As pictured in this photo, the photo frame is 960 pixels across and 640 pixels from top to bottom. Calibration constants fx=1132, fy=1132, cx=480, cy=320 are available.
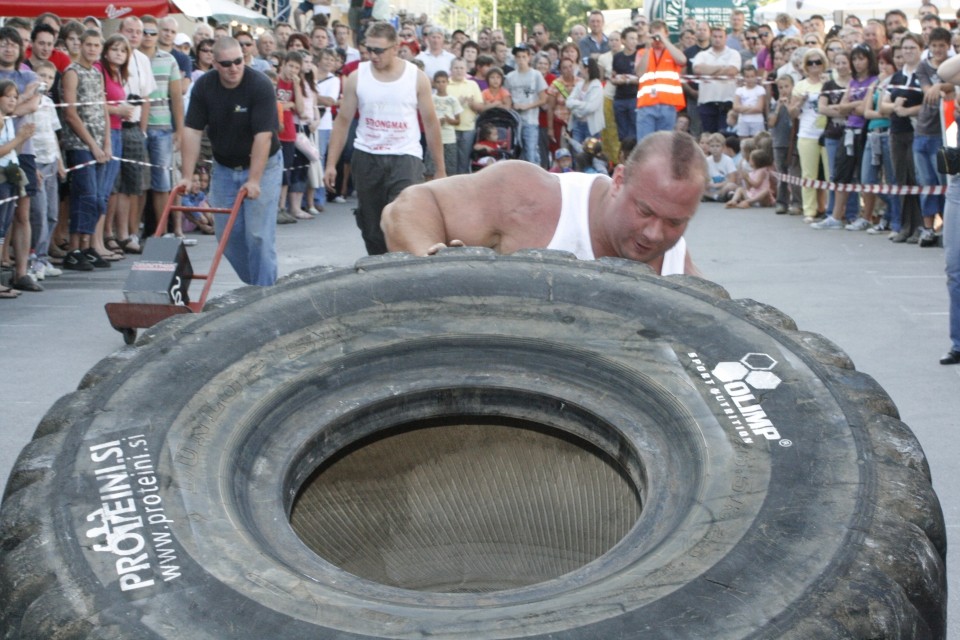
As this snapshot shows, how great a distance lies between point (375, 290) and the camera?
7.84 ft

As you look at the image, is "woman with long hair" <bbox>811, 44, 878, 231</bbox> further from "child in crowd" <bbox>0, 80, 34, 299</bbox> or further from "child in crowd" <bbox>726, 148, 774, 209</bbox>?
"child in crowd" <bbox>0, 80, 34, 299</bbox>

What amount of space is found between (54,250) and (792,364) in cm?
855

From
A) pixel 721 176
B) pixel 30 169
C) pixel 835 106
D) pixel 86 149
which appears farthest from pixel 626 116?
pixel 30 169

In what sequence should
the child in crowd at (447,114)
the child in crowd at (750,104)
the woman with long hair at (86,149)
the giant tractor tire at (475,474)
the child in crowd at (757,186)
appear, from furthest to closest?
1. the child in crowd at (750,104)
2. the child in crowd at (757,186)
3. the child in crowd at (447,114)
4. the woman with long hair at (86,149)
5. the giant tractor tire at (475,474)

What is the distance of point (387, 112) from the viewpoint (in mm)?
7629

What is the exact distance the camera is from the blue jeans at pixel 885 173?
11.2 m

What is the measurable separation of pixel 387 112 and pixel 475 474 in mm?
5472

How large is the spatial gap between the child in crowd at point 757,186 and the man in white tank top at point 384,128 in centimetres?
760

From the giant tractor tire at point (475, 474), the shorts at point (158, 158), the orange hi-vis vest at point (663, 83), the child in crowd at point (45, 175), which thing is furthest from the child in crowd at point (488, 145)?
the giant tractor tire at point (475, 474)

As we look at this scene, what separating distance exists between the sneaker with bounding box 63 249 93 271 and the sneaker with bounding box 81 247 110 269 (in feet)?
0.14

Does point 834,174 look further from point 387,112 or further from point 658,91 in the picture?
point 387,112

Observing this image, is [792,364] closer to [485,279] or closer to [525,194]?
[485,279]

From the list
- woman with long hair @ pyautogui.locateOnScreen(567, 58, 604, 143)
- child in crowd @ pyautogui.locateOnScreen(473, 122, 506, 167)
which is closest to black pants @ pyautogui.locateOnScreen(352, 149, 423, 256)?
child in crowd @ pyautogui.locateOnScreen(473, 122, 506, 167)

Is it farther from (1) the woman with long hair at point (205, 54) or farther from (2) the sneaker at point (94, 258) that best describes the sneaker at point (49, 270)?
(1) the woman with long hair at point (205, 54)
